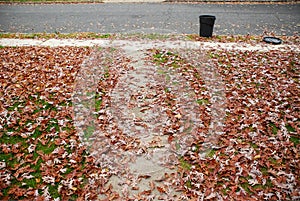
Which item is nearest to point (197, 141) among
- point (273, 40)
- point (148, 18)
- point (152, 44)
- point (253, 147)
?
point (253, 147)

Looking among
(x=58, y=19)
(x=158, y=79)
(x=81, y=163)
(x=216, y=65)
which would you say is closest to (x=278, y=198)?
(x=81, y=163)

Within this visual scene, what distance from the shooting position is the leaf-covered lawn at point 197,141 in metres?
3.05

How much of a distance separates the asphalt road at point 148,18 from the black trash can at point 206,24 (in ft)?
2.47

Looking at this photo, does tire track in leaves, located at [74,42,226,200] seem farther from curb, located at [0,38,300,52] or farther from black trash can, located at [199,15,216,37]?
black trash can, located at [199,15,216,37]

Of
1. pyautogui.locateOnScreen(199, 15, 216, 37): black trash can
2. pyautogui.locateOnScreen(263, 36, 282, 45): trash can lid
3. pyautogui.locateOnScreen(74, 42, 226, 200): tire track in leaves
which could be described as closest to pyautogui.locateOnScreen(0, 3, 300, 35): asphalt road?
pyautogui.locateOnScreen(199, 15, 216, 37): black trash can

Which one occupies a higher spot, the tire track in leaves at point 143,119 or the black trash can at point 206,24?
the black trash can at point 206,24

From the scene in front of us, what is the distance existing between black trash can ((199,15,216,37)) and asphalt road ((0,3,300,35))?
0.75m

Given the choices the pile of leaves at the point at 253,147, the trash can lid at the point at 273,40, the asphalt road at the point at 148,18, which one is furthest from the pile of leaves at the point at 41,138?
the trash can lid at the point at 273,40

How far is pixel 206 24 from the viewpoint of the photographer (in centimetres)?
795

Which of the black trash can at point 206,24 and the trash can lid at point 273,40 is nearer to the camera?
the trash can lid at point 273,40

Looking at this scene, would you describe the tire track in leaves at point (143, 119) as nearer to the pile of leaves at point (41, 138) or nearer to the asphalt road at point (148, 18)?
the pile of leaves at point (41, 138)

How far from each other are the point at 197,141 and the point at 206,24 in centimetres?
542

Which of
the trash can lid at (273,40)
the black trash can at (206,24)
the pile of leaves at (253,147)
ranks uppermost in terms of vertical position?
the black trash can at (206,24)

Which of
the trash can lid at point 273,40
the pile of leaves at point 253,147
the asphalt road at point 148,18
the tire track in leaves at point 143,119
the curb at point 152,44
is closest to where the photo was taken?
the pile of leaves at point 253,147
